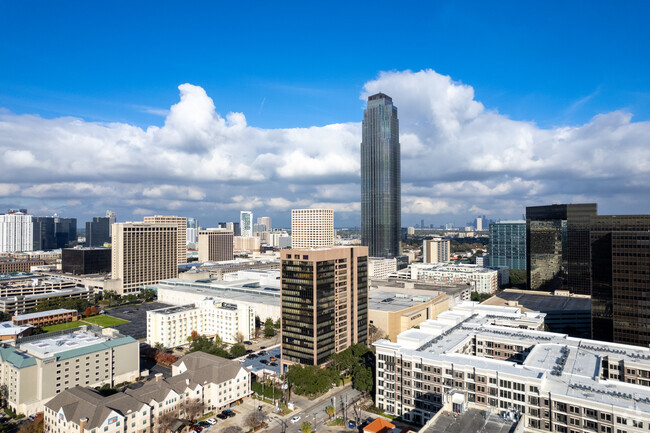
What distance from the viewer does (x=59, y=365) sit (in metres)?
70.1

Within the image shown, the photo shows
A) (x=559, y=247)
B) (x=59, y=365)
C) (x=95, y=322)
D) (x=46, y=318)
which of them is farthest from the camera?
(x=559, y=247)

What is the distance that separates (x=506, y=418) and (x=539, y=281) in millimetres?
128485

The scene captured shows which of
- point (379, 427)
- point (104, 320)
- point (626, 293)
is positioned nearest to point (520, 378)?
point (379, 427)

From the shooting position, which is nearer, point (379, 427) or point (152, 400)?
point (379, 427)

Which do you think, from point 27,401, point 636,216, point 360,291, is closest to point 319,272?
point 360,291

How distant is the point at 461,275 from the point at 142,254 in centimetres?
13650

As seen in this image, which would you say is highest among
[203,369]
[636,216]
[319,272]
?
[636,216]

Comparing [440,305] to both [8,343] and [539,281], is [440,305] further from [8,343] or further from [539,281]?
[8,343]

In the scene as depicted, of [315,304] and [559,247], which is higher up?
[559,247]

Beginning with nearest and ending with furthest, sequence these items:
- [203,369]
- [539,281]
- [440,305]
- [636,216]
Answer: [203,369] → [636,216] → [440,305] → [539,281]

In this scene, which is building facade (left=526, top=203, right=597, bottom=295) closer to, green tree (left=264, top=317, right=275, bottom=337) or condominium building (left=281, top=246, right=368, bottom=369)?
condominium building (left=281, top=246, right=368, bottom=369)

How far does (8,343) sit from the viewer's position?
8256cm

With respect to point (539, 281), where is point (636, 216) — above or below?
above

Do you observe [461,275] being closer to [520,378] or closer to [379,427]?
[520,378]
